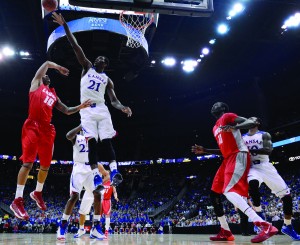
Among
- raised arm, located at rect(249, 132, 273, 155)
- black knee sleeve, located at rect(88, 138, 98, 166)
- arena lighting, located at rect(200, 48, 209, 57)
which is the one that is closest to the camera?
black knee sleeve, located at rect(88, 138, 98, 166)

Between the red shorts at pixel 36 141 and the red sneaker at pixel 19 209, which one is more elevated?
the red shorts at pixel 36 141

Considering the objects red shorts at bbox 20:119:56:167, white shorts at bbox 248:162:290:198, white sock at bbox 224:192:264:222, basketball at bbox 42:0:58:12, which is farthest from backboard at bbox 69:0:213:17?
white sock at bbox 224:192:264:222

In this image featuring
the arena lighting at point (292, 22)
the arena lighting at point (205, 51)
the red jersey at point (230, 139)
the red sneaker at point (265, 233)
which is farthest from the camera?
the arena lighting at point (205, 51)

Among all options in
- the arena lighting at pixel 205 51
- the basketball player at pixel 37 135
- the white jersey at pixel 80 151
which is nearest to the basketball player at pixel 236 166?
the basketball player at pixel 37 135

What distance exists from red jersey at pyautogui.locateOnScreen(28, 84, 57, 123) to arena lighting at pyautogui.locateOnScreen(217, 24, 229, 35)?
11191 mm

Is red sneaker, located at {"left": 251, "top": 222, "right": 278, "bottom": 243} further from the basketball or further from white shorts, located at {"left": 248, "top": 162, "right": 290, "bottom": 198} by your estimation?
the basketball

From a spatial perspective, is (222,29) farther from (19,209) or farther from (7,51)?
(19,209)

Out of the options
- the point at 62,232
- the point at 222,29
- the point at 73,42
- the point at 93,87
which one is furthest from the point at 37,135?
the point at 222,29

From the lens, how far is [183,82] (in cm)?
2142

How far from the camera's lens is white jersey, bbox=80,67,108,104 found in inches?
171

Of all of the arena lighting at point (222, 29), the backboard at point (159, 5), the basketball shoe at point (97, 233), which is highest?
the arena lighting at point (222, 29)

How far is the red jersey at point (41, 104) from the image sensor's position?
4.54 metres

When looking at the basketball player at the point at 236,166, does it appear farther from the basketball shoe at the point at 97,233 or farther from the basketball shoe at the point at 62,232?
the basketball shoe at the point at 62,232

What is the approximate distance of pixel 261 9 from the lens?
13.1 meters
